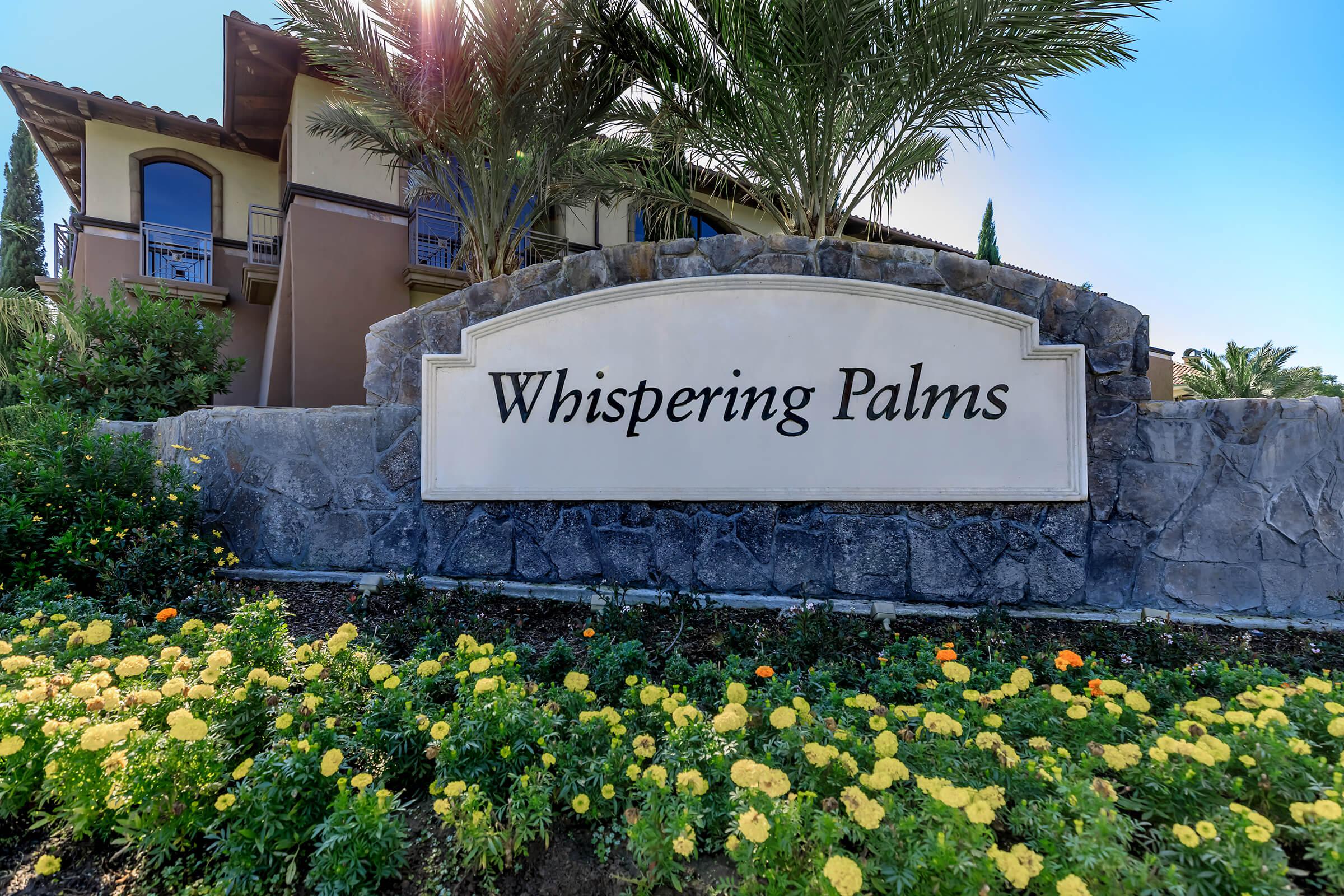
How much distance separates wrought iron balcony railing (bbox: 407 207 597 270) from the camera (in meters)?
9.51

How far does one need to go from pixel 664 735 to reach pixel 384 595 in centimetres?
266

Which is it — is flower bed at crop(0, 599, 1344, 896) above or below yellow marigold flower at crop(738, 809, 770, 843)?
below

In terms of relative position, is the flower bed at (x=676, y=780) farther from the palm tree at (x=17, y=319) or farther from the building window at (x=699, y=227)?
the building window at (x=699, y=227)

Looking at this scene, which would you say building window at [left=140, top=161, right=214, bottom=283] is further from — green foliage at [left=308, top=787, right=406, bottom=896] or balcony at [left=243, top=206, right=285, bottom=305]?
green foliage at [left=308, top=787, right=406, bottom=896]

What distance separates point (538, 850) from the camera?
5.15ft

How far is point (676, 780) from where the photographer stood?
1.54m

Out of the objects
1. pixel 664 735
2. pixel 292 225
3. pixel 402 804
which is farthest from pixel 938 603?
pixel 292 225

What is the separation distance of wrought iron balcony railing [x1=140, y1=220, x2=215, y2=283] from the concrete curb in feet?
28.2

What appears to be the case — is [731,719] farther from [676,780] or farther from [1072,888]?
[1072,888]

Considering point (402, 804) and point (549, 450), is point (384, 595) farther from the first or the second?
point (402, 804)

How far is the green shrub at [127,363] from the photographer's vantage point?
6.11 meters

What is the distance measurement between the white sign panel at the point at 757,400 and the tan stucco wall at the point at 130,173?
963 cm

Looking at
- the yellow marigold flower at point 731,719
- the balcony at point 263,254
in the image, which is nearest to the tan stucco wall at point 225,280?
the balcony at point 263,254

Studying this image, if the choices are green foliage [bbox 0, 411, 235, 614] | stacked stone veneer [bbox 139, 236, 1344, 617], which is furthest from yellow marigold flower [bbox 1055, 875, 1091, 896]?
green foliage [bbox 0, 411, 235, 614]
